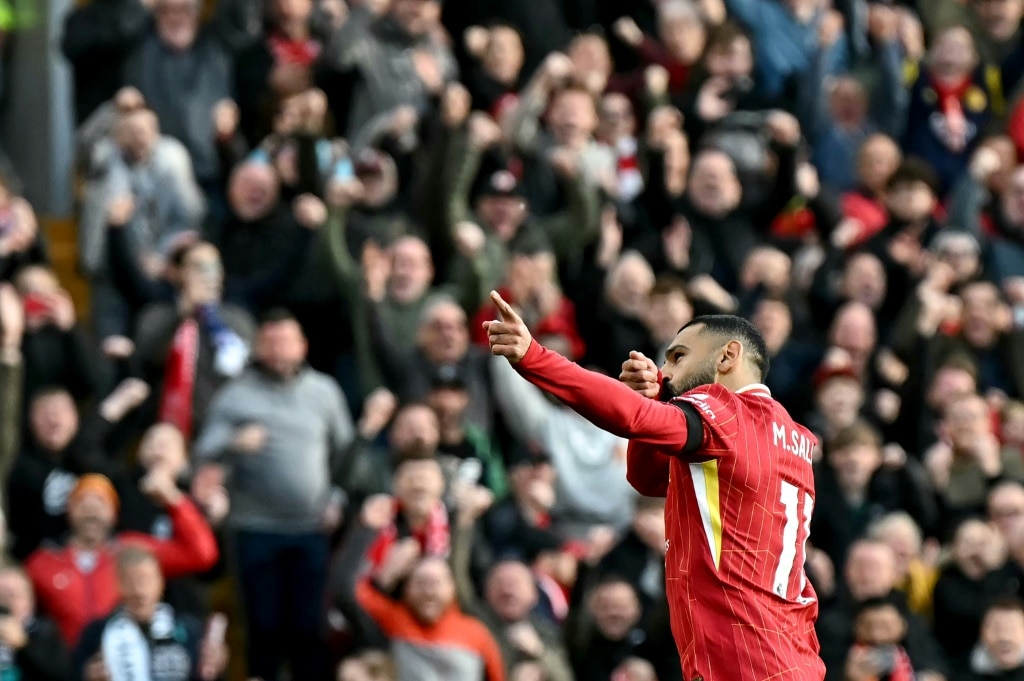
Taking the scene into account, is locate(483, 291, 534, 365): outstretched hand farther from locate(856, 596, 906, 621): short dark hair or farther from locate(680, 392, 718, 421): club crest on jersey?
locate(856, 596, 906, 621): short dark hair

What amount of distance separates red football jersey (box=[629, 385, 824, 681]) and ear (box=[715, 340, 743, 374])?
3.4 inches

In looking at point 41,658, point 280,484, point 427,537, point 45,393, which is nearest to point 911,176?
point 427,537

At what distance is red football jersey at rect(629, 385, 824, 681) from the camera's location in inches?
293

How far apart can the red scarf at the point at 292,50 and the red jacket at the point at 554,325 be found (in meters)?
1.95

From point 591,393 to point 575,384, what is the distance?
5 centimetres

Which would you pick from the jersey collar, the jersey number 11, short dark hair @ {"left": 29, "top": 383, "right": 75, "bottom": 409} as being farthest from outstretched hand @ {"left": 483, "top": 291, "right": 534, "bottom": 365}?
short dark hair @ {"left": 29, "top": 383, "right": 75, "bottom": 409}

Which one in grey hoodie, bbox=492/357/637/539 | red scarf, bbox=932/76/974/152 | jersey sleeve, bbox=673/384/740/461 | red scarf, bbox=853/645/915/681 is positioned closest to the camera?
jersey sleeve, bbox=673/384/740/461

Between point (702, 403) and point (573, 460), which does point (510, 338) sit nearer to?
point (702, 403)

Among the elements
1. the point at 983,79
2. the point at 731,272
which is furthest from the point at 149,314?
the point at 983,79

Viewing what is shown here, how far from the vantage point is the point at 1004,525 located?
42.5ft

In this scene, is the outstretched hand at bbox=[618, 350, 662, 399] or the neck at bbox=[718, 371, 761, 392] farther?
the neck at bbox=[718, 371, 761, 392]

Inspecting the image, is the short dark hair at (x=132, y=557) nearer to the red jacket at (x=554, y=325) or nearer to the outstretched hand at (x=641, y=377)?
the red jacket at (x=554, y=325)

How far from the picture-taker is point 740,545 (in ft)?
24.7

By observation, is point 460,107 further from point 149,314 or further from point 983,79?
point 983,79
